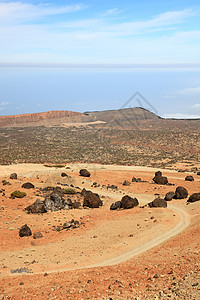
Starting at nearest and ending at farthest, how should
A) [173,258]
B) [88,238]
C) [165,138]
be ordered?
[173,258] < [88,238] < [165,138]

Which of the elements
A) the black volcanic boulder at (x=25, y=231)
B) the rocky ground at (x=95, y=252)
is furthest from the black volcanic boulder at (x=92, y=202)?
the black volcanic boulder at (x=25, y=231)

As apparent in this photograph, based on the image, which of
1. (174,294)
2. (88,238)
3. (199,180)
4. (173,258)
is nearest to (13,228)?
(88,238)

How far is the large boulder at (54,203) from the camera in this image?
28219mm

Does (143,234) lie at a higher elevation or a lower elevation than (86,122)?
lower

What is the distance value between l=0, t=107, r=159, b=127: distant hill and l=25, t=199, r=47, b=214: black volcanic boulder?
12545 centimetres

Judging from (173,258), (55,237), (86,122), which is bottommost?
(55,237)

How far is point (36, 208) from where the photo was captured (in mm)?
27125

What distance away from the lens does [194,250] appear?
16.3m

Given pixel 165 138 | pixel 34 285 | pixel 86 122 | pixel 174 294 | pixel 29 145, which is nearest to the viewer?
pixel 174 294

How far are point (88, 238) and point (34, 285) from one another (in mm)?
8732

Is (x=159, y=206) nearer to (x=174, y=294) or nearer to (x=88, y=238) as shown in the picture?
(x=88, y=238)

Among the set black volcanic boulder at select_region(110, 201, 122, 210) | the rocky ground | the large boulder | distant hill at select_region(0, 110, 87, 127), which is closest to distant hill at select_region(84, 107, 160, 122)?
distant hill at select_region(0, 110, 87, 127)

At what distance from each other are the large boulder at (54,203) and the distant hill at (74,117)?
4886 inches

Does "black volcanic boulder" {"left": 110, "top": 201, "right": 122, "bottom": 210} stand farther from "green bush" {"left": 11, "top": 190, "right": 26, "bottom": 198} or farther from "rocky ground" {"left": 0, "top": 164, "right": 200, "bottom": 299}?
"green bush" {"left": 11, "top": 190, "right": 26, "bottom": 198}
